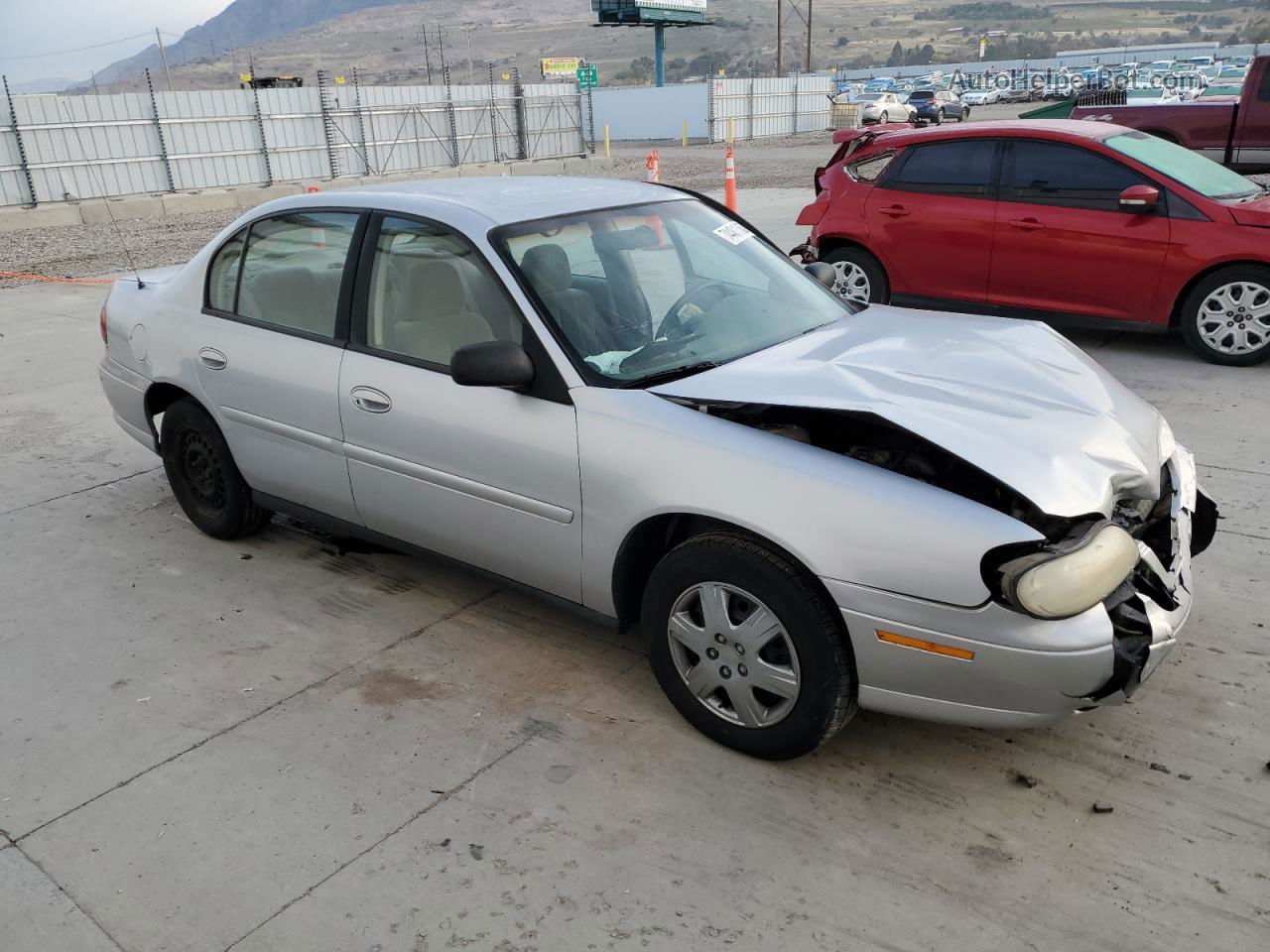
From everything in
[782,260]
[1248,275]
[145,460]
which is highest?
[782,260]

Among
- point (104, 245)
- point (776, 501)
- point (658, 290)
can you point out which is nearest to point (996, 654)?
point (776, 501)

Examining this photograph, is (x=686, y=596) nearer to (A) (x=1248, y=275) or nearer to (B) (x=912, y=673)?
(B) (x=912, y=673)

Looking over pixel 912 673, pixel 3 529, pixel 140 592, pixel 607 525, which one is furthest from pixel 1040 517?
pixel 3 529

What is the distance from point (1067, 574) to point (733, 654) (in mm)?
944

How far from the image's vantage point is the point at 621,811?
2.89m

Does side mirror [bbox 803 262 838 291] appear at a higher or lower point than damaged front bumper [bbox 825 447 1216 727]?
higher

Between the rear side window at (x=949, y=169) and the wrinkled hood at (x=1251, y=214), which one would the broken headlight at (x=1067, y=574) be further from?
the rear side window at (x=949, y=169)

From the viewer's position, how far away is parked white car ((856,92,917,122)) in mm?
39031

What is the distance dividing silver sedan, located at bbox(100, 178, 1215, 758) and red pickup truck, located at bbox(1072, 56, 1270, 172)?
1069 centimetres

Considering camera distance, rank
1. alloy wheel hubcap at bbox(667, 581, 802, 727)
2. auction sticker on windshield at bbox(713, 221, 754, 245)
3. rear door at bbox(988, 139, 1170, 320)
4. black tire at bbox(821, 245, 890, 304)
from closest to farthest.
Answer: alloy wheel hubcap at bbox(667, 581, 802, 727), auction sticker on windshield at bbox(713, 221, 754, 245), rear door at bbox(988, 139, 1170, 320), black tire at bbox(821, 245, 890, 304)

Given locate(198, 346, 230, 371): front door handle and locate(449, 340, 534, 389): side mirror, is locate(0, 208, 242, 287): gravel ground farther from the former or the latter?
locate(449, 340, 534, 389): side mirror

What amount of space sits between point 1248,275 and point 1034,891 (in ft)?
18.5

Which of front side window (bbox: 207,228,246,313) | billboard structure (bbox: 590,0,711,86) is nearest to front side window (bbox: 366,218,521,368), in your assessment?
front side window (bbox: 207,228,246,313)

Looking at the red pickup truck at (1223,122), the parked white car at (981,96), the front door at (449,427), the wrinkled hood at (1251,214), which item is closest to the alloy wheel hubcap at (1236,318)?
the wrinkled hood at (1251,214)
